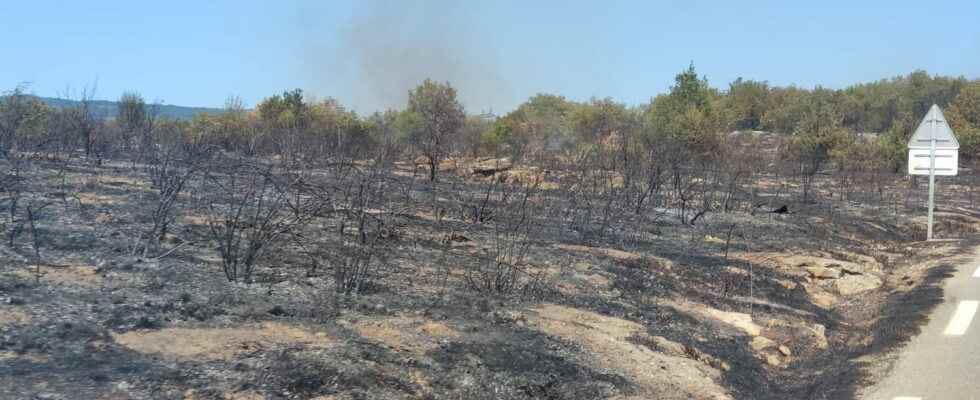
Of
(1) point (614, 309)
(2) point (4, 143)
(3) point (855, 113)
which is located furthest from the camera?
(3) point (855, 113)

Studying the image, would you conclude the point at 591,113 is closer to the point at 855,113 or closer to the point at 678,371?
the point at 855,113

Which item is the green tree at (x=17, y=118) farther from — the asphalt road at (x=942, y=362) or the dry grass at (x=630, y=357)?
the asphalt road at (x=942, y=362)

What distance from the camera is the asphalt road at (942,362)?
647 centimetres

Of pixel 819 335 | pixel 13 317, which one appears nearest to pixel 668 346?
pixel 819 335

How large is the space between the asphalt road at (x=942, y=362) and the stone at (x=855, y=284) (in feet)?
8.29

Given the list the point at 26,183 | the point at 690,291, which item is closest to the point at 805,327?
the point at 690,291

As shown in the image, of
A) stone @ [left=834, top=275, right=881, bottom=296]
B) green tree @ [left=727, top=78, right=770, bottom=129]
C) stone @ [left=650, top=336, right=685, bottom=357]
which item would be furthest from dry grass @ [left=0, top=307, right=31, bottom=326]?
green tree @ [left=727, top=78, right=770, bottom=129]

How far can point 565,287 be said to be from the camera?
10.6 meters

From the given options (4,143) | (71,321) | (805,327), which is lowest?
(805,327)

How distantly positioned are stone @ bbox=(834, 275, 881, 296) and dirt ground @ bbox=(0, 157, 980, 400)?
0.14 ft

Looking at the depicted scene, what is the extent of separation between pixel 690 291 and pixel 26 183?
40.6 ft

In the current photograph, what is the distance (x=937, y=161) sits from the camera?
58.8 ft

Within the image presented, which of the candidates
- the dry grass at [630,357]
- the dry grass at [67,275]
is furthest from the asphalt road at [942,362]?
the dry grass at [67,275]

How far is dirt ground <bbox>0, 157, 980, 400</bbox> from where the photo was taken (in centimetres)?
560
